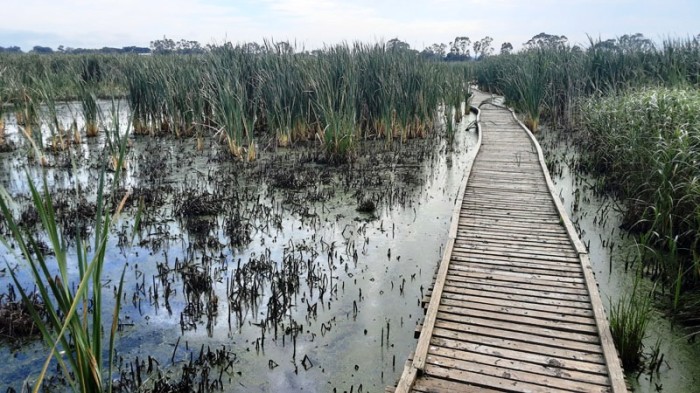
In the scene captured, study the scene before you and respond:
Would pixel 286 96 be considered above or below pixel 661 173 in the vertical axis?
above

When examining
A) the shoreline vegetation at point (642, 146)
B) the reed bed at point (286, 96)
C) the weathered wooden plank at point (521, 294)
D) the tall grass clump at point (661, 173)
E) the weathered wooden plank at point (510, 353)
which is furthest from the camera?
the reed bed at point (286, 96)

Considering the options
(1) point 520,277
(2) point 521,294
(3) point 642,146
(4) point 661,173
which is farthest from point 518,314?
(3) point 642,146

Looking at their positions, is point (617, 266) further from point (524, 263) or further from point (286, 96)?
point (286, 96)

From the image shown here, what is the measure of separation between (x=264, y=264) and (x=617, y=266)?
10.6ft

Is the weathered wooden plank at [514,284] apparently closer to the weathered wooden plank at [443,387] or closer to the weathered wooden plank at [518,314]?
the weathered wooden plank at [518,314]

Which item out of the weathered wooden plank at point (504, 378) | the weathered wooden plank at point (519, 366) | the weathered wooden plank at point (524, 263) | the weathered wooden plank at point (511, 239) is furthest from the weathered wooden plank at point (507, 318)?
the weathered wooden plank at point (511, 239)

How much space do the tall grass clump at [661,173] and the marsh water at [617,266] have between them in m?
0.22

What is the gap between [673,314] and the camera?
3.64 metres

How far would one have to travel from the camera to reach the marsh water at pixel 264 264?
3203 millimetres

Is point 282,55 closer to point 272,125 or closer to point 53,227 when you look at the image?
point 272,125

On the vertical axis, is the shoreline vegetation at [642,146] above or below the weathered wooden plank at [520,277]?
above

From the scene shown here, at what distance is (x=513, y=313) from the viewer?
3.39 m

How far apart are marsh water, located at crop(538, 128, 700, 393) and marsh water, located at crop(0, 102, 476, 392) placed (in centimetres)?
147

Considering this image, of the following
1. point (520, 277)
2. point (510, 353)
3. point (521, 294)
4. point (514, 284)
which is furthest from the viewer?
point (520, 277)
